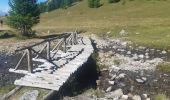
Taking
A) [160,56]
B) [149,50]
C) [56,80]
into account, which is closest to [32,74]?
[56,80]

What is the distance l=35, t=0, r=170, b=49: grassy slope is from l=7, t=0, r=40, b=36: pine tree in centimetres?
1115

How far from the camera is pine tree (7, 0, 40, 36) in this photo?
171 ft

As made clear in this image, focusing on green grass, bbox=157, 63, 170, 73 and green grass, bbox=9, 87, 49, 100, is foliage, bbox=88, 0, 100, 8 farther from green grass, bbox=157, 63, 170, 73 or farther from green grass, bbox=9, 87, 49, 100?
green grass, bbox=9, 87, 49, 100

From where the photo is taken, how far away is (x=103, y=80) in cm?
2697

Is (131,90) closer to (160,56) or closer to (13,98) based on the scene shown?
(13,98)

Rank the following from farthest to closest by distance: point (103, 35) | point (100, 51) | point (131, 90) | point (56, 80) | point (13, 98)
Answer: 1. point (103, 35)
2. point (100, 51)
3. point (131, 90)
4. point (56, 80)
5. point (13, 98)

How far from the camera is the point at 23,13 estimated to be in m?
52.3

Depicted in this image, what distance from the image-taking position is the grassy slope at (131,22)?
51.0 metres

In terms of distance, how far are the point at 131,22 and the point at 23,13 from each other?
25.7m

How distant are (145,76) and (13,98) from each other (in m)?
11.6

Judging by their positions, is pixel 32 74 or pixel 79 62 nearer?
pixel 32 74

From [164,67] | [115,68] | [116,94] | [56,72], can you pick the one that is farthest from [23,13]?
[116,94]

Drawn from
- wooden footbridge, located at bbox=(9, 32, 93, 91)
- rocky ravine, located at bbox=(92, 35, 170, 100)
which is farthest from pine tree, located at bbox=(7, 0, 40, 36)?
wooden footbridge, located at bbox=(9, 32, 93, 91)

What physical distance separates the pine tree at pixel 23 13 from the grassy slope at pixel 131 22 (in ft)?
36.6
